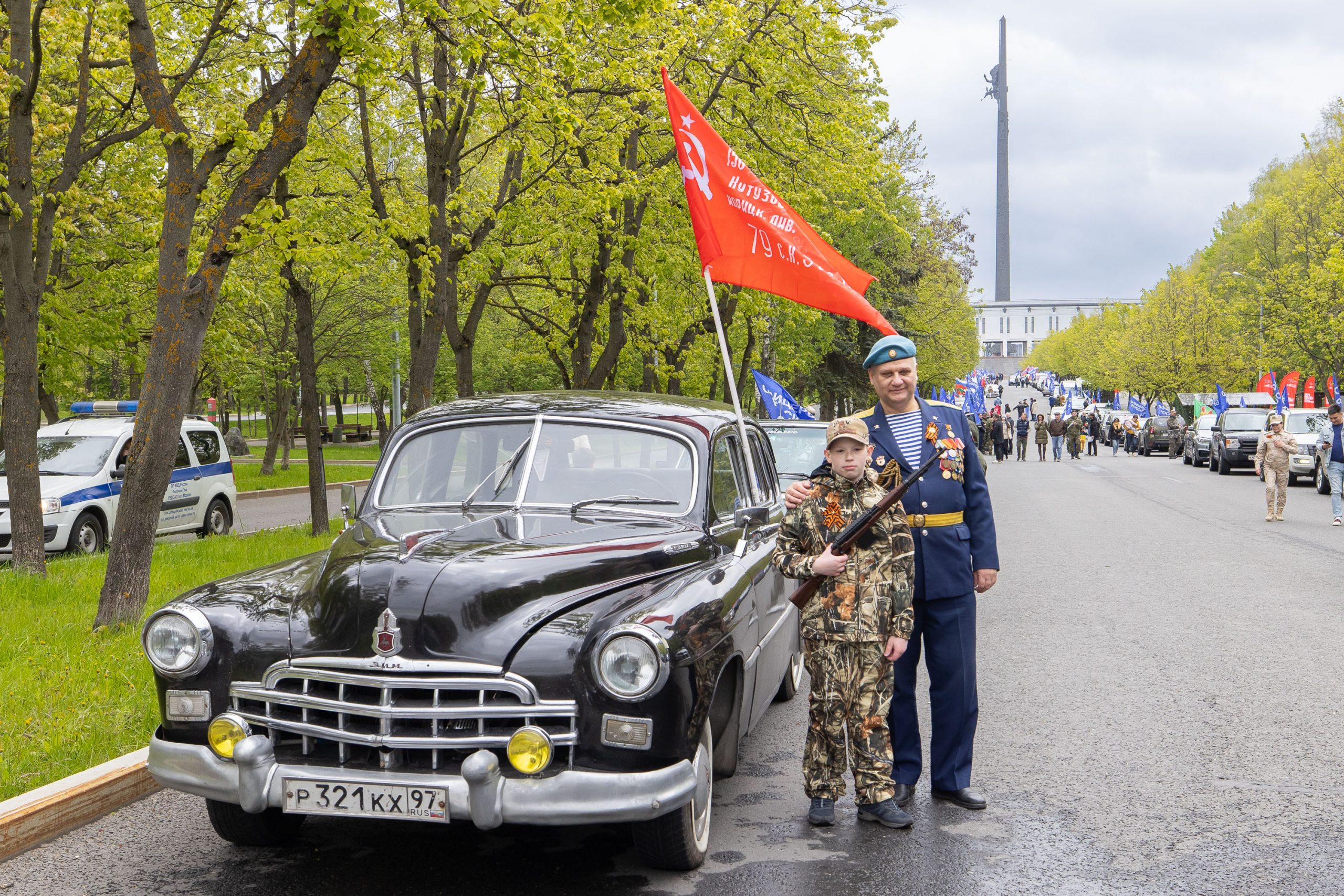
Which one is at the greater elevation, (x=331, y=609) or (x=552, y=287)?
→ (x=552, y=287)

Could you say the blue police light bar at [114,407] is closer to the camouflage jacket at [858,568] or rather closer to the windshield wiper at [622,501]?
the windshield wiper at [622,501]

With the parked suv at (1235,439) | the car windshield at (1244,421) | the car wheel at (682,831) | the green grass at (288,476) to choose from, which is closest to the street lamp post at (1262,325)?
the parked suv at (1235,439)

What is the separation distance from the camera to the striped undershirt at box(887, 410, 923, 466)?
16.8 ft

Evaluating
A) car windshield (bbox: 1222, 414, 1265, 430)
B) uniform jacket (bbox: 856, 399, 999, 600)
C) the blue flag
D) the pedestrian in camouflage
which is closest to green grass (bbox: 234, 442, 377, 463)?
the blue flag

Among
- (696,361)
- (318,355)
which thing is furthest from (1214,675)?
(318,355)

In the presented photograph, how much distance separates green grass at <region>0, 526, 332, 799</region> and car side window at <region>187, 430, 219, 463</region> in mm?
5830

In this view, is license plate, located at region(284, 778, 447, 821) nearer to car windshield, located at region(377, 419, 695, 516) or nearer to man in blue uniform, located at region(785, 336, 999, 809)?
car windshield, located at region(377, 419, 695, 516)

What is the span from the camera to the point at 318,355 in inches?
1463

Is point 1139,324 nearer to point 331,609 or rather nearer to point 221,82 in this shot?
point 221,82

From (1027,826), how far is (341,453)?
43494 mm

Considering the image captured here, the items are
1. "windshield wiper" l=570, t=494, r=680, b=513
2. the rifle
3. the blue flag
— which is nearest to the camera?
the rifle

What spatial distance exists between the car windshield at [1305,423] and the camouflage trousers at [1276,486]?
1260 centimetres

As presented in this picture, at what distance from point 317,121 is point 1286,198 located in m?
45.6

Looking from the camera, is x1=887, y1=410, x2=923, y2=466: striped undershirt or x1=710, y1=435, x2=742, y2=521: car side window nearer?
x1=887, y1=410, x2=923, y2=466: striped undershirt
